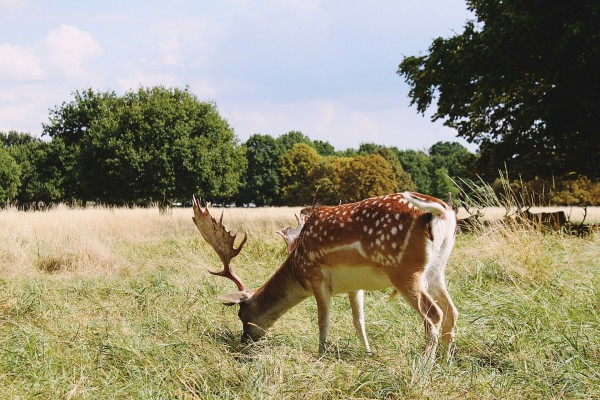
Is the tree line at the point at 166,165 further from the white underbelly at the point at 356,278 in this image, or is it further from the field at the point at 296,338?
the white underbelly at the point at 356,278

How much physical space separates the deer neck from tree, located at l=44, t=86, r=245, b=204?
1992 centimetres

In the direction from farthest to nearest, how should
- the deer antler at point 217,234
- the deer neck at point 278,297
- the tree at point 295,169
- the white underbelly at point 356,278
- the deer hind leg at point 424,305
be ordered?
the tree at point 295,169, the deer antler at point 217,234, the deer neck at point 278,297, the white underbelly at point 356,278, the deer hind leg at point 424,305

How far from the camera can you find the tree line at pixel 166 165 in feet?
79.1

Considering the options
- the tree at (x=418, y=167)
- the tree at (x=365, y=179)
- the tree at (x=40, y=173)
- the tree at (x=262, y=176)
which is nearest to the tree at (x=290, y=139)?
the tree at (x=262, y=176)

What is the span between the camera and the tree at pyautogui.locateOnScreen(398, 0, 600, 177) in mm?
11086

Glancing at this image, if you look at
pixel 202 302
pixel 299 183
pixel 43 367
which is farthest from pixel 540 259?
pixel 299 183

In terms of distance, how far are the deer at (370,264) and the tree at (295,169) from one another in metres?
47.7

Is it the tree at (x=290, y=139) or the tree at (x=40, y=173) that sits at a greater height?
the tree at (x=290, y=139)

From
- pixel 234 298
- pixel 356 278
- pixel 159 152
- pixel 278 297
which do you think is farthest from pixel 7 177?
pixel 356 278

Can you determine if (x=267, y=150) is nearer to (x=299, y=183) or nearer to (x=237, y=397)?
(x=299, y=183)

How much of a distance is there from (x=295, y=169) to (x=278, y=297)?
1964 inches

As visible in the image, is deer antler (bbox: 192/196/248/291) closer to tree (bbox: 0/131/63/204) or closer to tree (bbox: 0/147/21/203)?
tree (bbox: 0/131/63/204)

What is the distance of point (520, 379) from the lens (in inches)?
128

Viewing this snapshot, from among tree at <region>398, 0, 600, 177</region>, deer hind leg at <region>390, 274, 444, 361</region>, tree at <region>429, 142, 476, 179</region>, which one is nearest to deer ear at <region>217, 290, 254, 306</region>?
deer hind leg at <region>390, 274, 444, 361</region>
